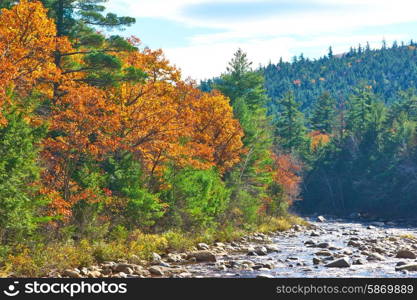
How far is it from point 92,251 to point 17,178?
5973 mm

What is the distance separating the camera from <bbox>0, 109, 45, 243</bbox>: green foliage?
66.6ft

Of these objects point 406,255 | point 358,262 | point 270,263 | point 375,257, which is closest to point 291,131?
point 406,255

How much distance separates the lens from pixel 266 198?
179ft


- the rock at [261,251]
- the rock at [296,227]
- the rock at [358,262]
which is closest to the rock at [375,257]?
the rock at [358,262]

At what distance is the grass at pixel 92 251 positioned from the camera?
823 inches

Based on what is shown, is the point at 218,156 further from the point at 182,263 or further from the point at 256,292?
the point at 256,292

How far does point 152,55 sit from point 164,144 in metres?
6.38

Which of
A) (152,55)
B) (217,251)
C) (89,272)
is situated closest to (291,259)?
(217,251)

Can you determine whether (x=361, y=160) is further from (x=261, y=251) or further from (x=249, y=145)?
(x=261, y=251)

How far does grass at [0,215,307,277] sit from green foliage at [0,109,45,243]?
3.22 feet

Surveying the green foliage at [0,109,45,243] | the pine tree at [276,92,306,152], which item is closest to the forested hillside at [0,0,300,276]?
the green foliage at [0,109,45,243]

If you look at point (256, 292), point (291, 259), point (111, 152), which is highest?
point (111, 152)

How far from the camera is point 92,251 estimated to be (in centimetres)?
2530

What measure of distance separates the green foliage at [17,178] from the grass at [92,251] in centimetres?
98
